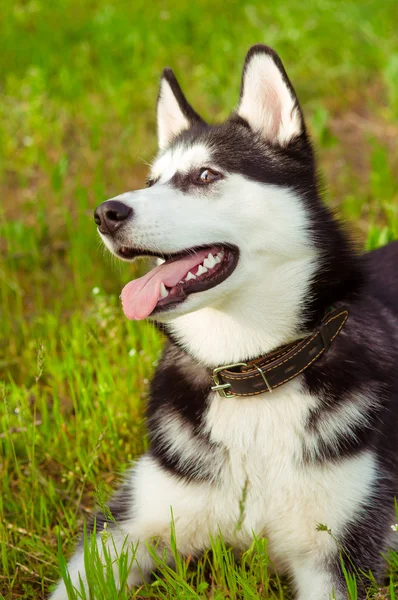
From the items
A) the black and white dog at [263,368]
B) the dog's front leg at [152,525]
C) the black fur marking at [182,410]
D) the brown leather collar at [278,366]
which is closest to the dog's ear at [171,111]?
the black and white dog at [263,368]

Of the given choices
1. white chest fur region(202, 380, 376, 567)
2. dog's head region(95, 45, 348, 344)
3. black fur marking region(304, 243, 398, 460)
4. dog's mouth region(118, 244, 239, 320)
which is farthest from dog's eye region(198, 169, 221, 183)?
white chest fur region(202, 380, 376, 567)

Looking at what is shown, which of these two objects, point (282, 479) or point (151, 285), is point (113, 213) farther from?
point (282, 479)

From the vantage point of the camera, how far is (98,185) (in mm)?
4848

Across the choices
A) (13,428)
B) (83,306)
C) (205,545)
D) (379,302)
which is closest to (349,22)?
(83,306)

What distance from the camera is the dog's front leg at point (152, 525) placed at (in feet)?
8.61

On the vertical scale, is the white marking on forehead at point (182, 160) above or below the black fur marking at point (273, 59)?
below

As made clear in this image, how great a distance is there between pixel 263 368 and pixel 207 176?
723mm

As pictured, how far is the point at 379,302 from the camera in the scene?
3.15 metres

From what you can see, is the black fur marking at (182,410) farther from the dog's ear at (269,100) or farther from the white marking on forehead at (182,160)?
the dog's ear at (269,100)

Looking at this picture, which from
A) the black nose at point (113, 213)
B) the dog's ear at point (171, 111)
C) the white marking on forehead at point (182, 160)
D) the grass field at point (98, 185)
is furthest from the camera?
the dog's ear at point (171, 111)

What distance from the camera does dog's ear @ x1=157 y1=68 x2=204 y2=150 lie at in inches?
125

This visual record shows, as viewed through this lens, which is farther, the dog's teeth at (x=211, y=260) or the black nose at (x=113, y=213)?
the dog's teeth at (x=211, y=260)

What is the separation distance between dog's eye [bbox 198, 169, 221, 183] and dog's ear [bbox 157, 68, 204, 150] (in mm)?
514

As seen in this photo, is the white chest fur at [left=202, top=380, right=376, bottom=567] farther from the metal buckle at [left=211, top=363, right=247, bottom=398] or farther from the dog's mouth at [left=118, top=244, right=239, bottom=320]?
the dog's mouth at [left=118, top=244, right=239, bottom=320]
